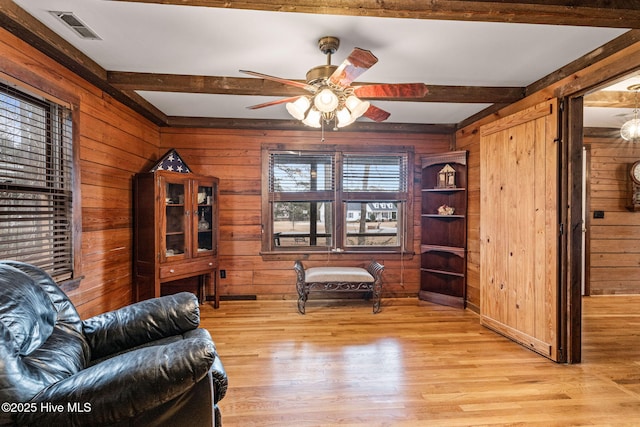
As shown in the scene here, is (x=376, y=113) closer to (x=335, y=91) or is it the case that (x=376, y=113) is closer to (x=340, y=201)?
(x=335, y=91)

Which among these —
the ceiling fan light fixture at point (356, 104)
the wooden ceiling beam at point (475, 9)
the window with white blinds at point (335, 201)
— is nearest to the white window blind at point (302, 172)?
the window with white blinds at point (335, 201)

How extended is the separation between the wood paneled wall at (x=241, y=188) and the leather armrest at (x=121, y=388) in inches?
123

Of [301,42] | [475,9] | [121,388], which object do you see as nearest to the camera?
[121,388]

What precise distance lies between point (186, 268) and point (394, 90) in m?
2.88

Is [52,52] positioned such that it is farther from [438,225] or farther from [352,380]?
[438,225]

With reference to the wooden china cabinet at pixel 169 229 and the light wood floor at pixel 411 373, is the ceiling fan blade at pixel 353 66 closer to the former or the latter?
the light wood floor at pixel 411 373

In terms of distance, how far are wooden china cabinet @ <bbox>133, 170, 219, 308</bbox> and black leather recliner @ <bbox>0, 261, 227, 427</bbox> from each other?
5.64ft

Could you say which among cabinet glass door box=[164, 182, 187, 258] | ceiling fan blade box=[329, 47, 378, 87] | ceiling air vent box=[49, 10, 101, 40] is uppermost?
ceiling air vent box=[49, 10, 101, 40]

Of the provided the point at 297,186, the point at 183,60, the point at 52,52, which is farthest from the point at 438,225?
the point at 52,52

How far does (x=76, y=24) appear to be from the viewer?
208 cm

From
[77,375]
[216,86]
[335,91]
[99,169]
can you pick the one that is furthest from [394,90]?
[99,169]

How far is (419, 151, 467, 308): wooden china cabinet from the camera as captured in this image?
419cm

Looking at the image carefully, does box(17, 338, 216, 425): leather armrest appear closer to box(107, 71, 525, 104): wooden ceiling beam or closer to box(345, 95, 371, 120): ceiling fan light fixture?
box(345, 95, 371, 120): ceiling fan light fixture

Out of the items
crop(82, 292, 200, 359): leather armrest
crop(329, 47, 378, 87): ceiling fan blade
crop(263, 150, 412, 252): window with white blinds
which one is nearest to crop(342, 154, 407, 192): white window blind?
crop(263, 150, 412, 252): window with white blinds
